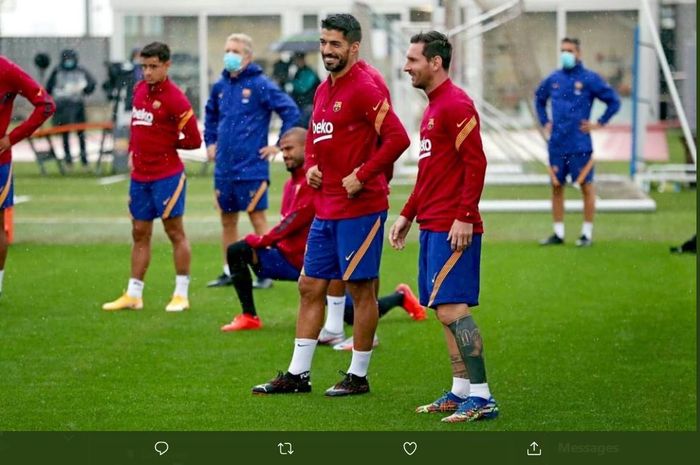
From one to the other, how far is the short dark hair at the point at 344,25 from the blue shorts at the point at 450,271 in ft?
3.17

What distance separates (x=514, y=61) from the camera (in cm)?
2088

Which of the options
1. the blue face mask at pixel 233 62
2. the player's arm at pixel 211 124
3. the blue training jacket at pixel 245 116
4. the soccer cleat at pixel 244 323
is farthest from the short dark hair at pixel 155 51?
the soccer cleat at pixel 244 323

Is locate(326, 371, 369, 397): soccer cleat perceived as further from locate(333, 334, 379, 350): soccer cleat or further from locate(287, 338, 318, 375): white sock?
locate(333, 334, 379, 350): soccer cleat

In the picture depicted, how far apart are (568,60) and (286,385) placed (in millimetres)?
7413

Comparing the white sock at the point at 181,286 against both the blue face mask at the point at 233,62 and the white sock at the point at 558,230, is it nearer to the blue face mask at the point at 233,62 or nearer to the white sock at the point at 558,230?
the blue face mask at the point at 233,62

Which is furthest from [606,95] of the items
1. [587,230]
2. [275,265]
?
[275,265]

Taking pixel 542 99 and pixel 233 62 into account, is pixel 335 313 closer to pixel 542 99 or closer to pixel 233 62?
pixel 233 62

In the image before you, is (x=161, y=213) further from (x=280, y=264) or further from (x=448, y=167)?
(x=448, y=167)

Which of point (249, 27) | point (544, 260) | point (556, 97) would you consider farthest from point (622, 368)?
point (249, 27)

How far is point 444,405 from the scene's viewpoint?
637cm

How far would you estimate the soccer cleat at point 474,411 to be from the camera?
20.1 ft

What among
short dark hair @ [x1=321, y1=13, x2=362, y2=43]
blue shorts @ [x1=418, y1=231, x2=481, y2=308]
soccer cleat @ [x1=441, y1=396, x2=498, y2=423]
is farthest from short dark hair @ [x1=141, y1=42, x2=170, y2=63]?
soccer cleat @ [x1=441, y1=396, x2=498, y2=423]

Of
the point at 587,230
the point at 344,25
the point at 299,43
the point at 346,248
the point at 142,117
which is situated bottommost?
the point at 587,230
